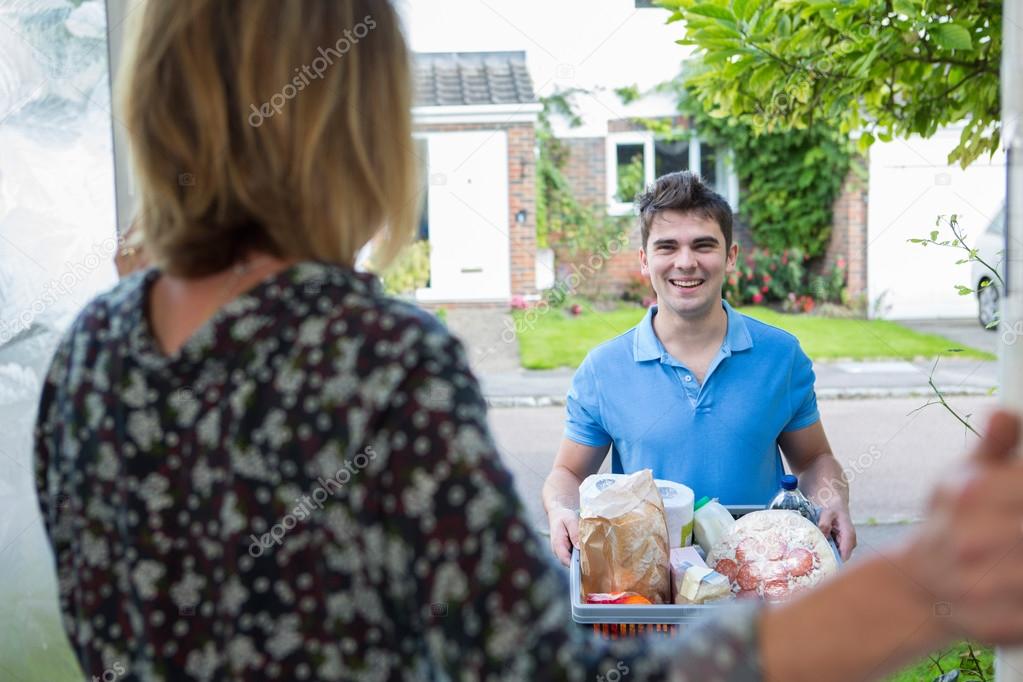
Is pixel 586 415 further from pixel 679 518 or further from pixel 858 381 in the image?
pixel 858 381

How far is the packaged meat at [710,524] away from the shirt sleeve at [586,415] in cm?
80

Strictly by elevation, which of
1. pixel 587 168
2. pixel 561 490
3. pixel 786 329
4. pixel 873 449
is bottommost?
pixel 873 449

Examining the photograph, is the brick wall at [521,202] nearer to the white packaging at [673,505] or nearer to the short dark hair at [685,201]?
the short dark hair at [685,201]

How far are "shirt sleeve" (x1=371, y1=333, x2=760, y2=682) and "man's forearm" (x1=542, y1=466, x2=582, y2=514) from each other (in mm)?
1805

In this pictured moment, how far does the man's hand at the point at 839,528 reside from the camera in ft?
6.97

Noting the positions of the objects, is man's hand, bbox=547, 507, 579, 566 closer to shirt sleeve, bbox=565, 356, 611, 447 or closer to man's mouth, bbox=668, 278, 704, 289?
shirt sleeve, bbox=565, 356, 611, 447

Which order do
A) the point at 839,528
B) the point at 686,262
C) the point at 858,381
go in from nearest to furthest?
the point at 839,528 → the point at 686,262 → the point at 858,381

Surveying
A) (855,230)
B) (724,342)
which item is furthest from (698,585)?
(855,230)

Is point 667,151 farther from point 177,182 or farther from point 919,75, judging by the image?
point 177,182

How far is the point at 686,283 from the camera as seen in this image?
9.27 feet

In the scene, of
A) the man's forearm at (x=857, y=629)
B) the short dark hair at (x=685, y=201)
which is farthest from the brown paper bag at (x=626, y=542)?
the short dark hair at (x=685, y=201)

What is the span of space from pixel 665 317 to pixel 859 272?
1206cm

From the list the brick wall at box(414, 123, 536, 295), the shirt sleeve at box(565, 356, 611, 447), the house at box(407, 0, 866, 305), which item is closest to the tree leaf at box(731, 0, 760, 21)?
the shirt sleeve at box(565, 356, 611, 447)

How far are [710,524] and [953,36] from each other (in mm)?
1371
